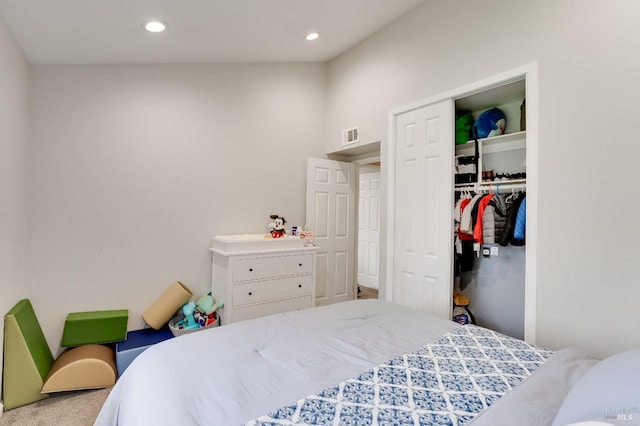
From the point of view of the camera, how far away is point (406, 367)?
4.12 ft

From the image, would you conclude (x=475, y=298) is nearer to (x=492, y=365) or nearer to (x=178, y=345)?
(x=492, y=365)

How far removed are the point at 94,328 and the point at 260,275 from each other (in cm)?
139

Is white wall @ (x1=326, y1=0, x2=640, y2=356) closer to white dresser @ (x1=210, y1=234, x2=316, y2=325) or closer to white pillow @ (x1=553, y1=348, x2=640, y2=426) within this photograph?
white pillow @ (x1=553, y1=348, x2=640, y2=426)

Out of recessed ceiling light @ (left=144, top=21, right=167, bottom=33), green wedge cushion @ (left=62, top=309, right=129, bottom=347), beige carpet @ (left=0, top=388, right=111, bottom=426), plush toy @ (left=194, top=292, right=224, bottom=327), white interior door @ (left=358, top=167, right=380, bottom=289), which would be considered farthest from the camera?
white interior door @ (left=358, top=167, right=380, bottom=289)

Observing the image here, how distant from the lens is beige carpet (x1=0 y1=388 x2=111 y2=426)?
1.99 metres

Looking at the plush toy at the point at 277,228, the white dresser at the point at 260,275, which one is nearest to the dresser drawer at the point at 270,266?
the white dresser at the point at 260,275

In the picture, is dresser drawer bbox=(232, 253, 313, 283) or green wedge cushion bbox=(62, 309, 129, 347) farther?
dresser drawer bbox=(232, 253, 313, 283)

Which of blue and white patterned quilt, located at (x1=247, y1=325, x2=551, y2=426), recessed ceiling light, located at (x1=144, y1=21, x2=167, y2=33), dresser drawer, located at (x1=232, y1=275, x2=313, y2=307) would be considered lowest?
dresser drawer, located at (x1=232, y1=275, x2=313, y2=307)

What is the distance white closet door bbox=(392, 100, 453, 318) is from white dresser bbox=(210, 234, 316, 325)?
3.10 feet

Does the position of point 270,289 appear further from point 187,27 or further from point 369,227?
point 369,227

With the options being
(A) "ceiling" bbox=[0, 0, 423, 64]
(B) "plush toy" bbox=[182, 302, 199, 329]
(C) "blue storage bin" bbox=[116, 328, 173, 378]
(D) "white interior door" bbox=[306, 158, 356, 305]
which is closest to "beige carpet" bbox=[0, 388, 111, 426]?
(C) "blue storage bin" bbox=[116, 328, 173, 378]

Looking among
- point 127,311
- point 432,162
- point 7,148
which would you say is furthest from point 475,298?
point 7,148

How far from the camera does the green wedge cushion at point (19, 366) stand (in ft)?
6.87

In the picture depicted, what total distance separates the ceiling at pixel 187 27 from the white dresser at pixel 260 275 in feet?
5.68
